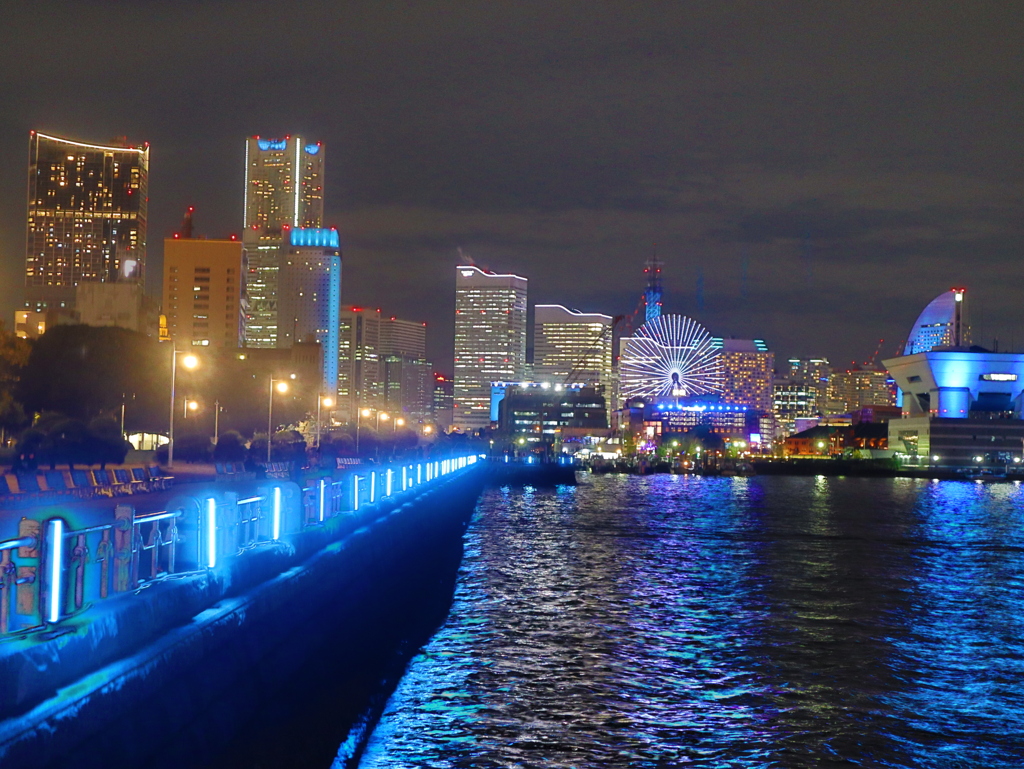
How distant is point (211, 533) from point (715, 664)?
907 centimetres

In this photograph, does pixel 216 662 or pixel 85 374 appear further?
pixel 85 374

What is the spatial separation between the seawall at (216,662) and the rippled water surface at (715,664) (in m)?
1.25

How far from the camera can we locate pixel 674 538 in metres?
49.4

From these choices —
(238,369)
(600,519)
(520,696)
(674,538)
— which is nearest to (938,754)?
(520,696)

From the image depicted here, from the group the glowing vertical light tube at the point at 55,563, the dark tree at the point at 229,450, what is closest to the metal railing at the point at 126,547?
the glowing vertical light tube at the point at 55,563

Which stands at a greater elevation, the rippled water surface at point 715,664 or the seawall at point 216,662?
the seawall at point 216,662

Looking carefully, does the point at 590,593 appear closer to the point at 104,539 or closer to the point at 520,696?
the point at 520,696

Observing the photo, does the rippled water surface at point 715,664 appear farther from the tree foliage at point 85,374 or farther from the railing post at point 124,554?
the tree foliage at point 85,374

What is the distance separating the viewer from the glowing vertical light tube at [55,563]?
9.54 m

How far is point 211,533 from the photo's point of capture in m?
14.1

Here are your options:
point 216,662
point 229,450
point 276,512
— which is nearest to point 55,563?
point 216,662

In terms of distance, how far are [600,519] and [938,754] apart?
48302 millimetres

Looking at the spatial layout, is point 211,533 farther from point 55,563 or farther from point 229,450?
point 229,450

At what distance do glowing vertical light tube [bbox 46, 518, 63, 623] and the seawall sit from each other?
14.1 inches
